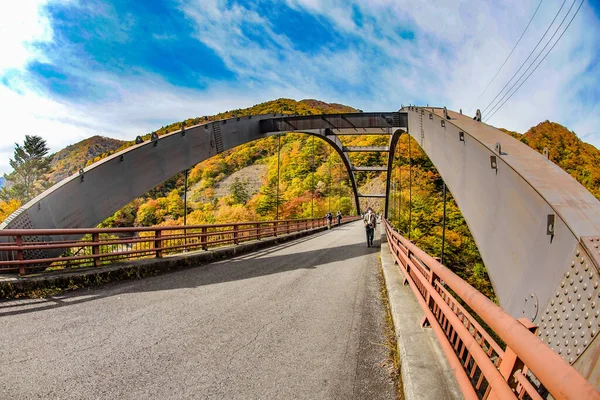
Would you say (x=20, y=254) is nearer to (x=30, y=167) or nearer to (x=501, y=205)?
(x=501, y=205)

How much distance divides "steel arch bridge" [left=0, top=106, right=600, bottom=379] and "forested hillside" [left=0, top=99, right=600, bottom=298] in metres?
2.08

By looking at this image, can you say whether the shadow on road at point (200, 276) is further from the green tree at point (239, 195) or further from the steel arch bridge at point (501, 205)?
the green tree at point (239, 195)

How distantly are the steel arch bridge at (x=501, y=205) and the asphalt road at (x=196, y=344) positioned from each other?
1.75 meters

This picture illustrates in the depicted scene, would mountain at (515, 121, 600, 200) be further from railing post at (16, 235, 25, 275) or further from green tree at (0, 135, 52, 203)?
green tree at (0, 135, 52, 203)

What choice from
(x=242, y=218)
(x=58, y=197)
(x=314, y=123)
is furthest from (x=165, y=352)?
(x=242, y=218)

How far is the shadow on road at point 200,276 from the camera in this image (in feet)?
18.0

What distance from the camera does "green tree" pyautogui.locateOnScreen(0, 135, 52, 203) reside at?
74.2m

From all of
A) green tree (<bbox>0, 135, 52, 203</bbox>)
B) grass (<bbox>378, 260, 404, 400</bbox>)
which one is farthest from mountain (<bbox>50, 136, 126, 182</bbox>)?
grass (<bbox>378, 260, 404, 400</bbox>)

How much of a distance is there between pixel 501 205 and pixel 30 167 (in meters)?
95.8

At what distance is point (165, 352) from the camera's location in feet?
11.8

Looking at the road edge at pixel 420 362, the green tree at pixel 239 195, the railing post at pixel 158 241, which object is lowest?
A: the road edge at pixel 420 362

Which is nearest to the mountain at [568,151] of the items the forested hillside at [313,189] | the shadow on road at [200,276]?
the forested hillside at [313,189]

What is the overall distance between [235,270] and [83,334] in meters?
4.87

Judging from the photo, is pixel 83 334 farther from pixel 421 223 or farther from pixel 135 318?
pixel 421 223
